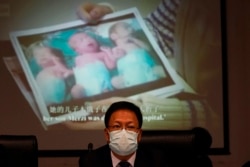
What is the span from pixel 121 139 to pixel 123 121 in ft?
0.28

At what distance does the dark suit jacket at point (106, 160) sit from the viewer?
7.00ft

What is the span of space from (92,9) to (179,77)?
96 centimetres

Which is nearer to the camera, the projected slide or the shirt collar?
the shirt collar

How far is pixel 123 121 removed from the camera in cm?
213

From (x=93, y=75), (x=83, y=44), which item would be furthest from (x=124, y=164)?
(x=83, y=44)

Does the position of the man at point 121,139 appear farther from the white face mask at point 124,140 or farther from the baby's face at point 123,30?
the baby's face at point 123,30

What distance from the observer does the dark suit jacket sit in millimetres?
2133

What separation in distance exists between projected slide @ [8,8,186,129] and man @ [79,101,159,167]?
178cm

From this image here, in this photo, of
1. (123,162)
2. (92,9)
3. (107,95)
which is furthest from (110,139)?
(92,9)

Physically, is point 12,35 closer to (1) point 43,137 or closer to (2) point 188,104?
(1) point 43,137

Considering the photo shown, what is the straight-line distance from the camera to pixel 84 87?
3.95 metres

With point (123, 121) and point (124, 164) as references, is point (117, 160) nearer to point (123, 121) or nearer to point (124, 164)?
point (124, 164)

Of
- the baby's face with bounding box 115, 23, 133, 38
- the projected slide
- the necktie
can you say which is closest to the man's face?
the necktie

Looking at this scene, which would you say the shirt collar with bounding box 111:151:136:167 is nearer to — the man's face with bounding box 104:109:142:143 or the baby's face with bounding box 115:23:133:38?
the man's face with bounding box 104:109:142:143
